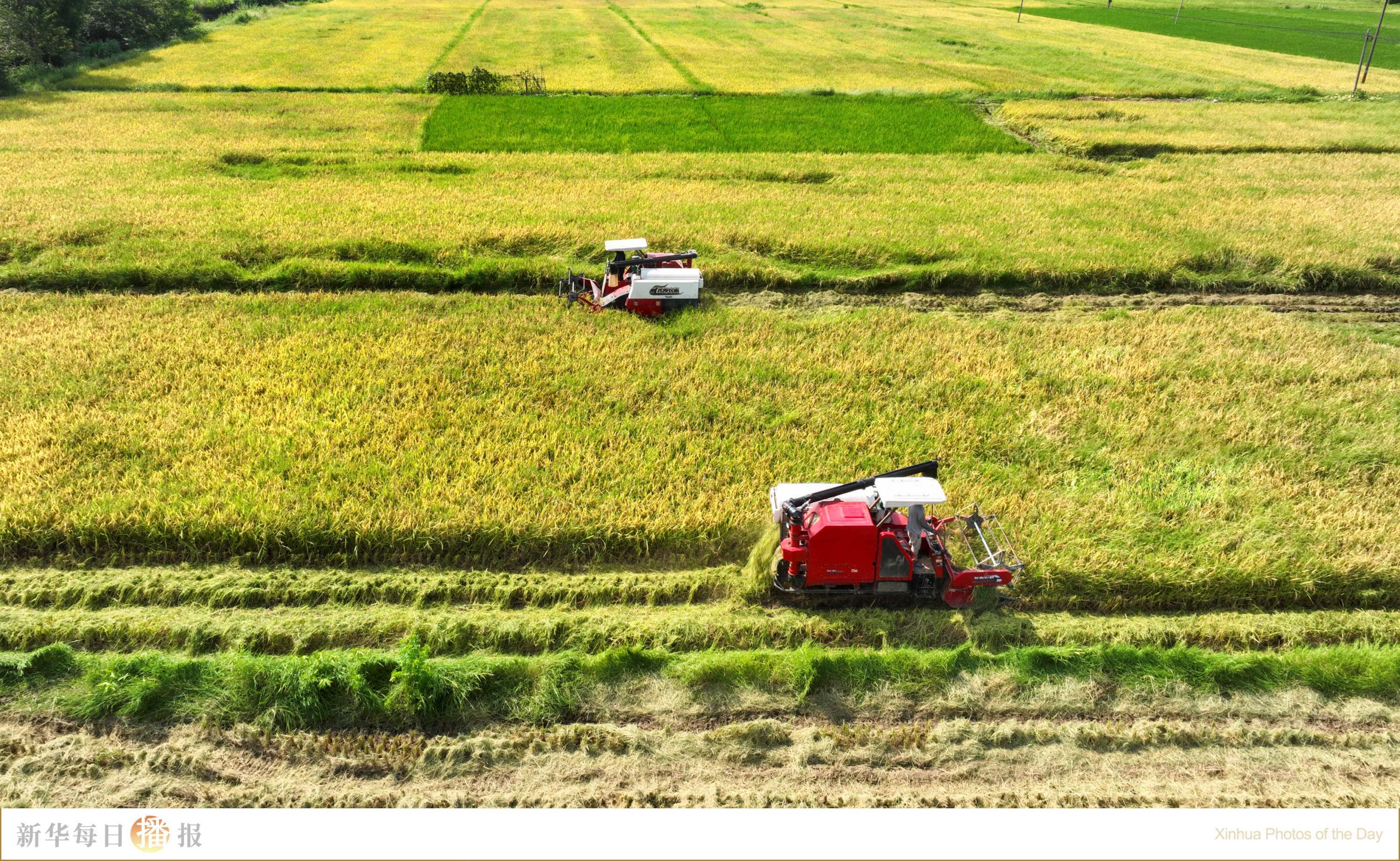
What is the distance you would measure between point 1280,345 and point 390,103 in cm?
3233

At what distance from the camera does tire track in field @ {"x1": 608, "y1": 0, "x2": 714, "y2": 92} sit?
3684cm

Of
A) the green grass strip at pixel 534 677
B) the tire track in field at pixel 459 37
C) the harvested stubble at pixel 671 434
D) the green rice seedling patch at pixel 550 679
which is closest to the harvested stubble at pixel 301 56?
the tire track in field at pixel 459 37

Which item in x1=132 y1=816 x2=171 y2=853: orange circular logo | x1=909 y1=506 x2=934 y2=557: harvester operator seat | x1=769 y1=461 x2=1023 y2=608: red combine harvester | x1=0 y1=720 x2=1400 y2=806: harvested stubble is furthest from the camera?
x1=909 y1=506 x2=934 y2=557: harvester operator seat

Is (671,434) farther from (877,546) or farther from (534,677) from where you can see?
(534,677)

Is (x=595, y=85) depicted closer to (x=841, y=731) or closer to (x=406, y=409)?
(x=406, y=409)

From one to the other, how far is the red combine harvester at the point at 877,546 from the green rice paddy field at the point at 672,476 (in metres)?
0.30

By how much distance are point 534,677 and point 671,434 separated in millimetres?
4392

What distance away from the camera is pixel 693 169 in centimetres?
2355

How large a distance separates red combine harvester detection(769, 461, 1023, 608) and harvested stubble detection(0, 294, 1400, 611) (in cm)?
77

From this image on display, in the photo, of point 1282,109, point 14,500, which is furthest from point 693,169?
point 1282,109

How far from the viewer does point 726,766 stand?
6.68 m

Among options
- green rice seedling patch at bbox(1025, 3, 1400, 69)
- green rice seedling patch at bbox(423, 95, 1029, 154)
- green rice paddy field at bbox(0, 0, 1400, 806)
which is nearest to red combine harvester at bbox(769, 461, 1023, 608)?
green rice paddy field at bbox(0, 0, 1400, 806)

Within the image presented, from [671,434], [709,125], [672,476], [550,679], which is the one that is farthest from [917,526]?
[709,125]

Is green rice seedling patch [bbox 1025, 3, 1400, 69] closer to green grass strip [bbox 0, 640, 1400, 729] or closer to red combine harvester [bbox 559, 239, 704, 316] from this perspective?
red combine harvester [bbox 559, 239, 704, 316]
